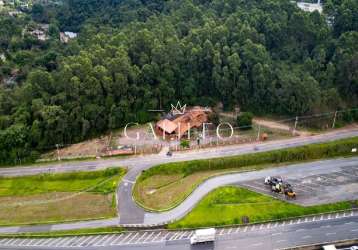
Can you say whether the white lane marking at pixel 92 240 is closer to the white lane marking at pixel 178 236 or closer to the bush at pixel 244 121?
the white lane marking at pixel 178 236

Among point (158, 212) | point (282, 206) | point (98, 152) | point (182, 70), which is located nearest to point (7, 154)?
point (98, 152)

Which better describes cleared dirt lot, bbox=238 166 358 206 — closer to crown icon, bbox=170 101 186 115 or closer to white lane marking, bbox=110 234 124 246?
white lane marking, bbox=110 234 124 246

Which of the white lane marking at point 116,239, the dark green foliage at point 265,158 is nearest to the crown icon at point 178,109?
the dark green foliage at point 265,158

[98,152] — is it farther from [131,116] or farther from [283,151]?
[283,151]

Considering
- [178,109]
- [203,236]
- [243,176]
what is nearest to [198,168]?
[243,176]

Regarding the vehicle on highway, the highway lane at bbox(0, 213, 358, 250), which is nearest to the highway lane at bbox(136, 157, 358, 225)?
the vehicle on highway
